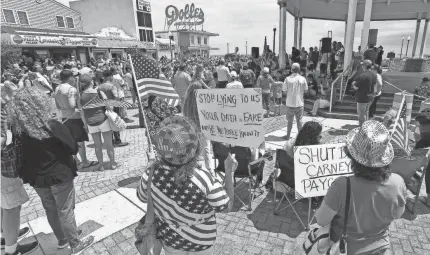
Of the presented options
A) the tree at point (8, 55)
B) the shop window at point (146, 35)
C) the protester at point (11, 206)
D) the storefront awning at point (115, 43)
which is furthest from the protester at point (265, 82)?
the shop window at point (146, 35)

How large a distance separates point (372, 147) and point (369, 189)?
27 cm

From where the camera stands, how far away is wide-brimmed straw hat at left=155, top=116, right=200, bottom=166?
1.52 metres

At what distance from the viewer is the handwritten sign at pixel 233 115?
2.91m

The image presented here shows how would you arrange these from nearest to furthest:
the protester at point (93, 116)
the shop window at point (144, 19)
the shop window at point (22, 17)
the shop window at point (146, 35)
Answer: the protester at point (93, 116) < the shop window at point (22, 17) < the shop window at point (144, 19) < the shop window at point (146, 35)

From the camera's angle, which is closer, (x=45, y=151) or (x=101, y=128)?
(x=45, y=151)

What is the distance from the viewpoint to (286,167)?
3357 millimetres

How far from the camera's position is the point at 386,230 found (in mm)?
1710

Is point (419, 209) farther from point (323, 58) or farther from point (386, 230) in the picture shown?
point (323, 58)

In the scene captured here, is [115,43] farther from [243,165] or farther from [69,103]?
[243,165]

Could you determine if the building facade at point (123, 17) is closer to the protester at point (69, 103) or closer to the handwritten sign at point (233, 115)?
the protester at point (69, 103)

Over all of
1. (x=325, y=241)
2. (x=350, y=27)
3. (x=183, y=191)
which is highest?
(x=350, y=27)

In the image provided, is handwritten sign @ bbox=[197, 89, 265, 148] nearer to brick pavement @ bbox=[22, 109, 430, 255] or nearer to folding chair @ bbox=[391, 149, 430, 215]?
brick pavement @ bbox=[22, 109, 430, 255]

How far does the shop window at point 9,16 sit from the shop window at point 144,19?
21158mm

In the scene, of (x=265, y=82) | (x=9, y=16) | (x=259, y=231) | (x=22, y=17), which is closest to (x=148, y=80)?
(x=259, y=231)
